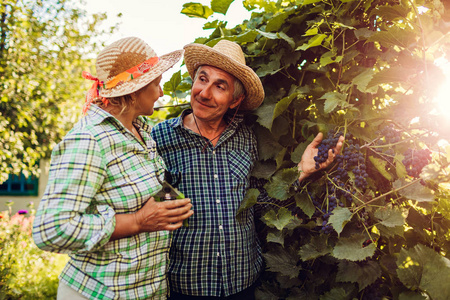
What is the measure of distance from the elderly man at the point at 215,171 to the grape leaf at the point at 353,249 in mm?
441

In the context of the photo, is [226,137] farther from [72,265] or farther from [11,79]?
[11,79]

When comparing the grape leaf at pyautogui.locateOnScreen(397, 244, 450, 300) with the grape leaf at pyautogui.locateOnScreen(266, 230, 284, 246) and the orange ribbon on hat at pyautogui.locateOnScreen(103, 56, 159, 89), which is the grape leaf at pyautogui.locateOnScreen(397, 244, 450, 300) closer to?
the grape leaf at pyautogui.locateOnScreen(266, 230, 284, 246)

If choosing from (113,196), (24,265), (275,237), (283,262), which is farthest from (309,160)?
(24,265)

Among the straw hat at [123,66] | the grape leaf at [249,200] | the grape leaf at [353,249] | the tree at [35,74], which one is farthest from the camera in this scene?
the tree at [35,74]

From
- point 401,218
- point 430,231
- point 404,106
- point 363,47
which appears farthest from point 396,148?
point 363,47

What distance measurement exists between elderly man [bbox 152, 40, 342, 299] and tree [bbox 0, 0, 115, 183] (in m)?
A: 4.97

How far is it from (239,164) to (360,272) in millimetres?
970

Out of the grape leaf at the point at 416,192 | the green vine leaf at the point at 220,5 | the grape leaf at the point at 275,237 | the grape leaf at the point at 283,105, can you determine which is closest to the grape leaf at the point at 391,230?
the grape leaf at the point at 416,192

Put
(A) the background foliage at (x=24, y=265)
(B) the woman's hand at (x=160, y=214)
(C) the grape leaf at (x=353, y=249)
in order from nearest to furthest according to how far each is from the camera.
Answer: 1. (C) the grape leaf at (x=353, y=249)
2. (B) the woman's hand at (x=160, y=214)
3. (A) the background foliage at (x=24, y=265)

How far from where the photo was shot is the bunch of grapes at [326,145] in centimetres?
161

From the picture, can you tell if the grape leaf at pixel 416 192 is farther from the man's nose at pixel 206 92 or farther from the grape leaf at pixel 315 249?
the man's nose at pixel 206 92

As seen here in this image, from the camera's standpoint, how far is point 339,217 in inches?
55.9

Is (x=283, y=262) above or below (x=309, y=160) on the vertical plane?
below

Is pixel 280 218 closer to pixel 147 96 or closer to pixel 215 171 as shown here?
pixel 215 171
